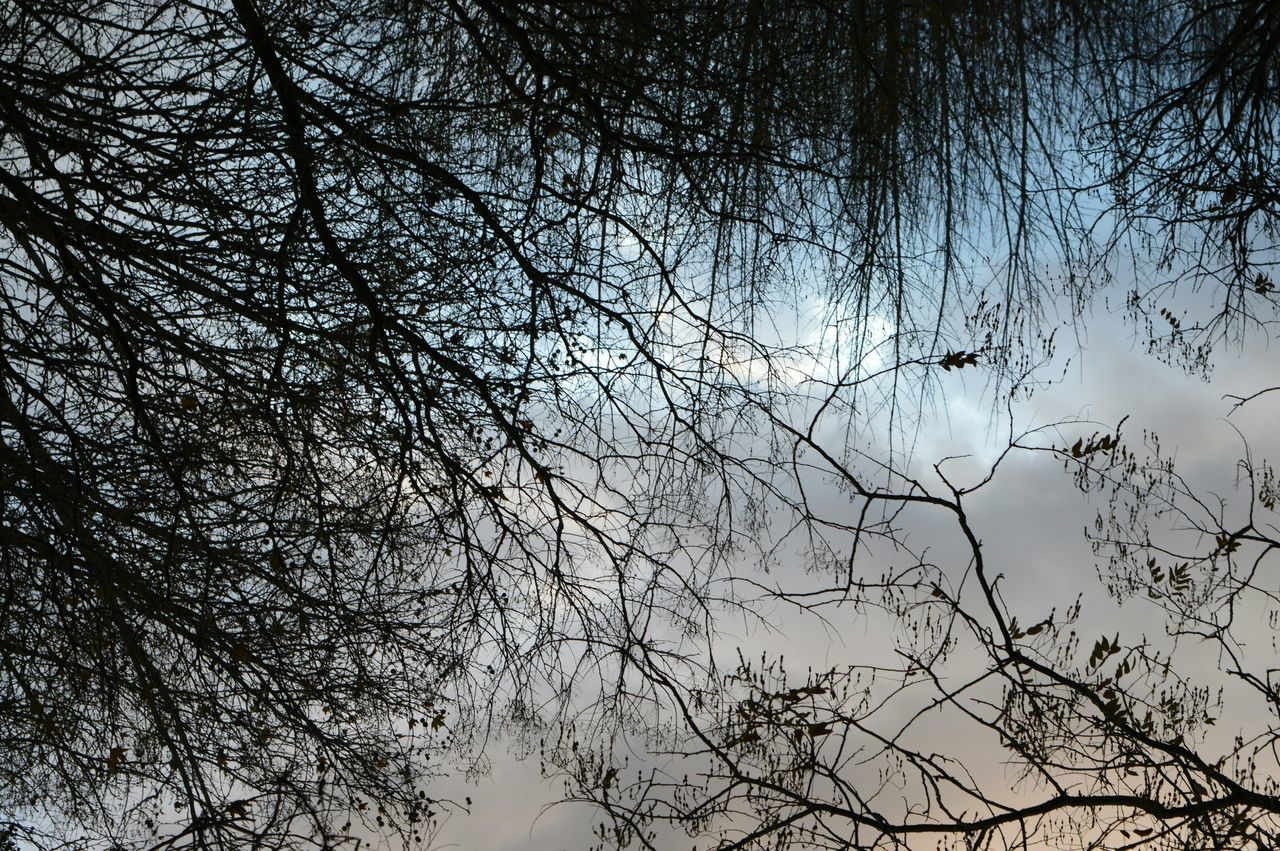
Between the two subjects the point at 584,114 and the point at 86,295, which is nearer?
the point at 86,295

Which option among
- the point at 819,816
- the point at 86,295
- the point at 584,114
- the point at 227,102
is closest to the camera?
the point at 819,816

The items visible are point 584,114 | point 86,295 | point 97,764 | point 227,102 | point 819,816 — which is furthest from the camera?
point 97,764

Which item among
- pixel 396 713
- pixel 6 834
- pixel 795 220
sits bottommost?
pixel 6 834

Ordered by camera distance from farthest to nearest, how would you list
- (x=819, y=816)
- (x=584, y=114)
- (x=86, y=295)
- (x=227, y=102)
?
(x=584, y=114), (x=86, y=295), (x=227, y=102), (x=819, y=816)

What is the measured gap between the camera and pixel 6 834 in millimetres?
3350

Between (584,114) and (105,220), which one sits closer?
(105,220)

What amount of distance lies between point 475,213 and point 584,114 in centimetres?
49

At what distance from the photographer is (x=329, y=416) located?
124 inches

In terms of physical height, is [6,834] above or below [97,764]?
below

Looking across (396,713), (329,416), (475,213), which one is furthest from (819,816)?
(475,213)

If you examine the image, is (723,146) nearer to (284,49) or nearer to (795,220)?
(795,220)

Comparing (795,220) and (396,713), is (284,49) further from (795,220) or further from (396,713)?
(396,713)

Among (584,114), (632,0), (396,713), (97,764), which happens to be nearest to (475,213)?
(584,114)

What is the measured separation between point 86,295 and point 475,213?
120 cm
